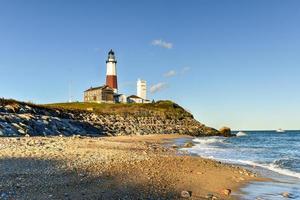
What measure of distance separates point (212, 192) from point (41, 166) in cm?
628

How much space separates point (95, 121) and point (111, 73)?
5559cm

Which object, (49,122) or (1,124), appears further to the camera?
(49,122)

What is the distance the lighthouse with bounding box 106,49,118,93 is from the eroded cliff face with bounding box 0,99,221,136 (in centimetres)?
1584

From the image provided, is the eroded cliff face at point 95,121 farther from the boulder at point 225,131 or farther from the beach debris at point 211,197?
the beach debris at point 211,197

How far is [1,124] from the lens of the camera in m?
32.8

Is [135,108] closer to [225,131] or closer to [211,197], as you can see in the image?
[225,131]

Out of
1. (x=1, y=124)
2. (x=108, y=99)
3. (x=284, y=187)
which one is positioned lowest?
(x=284, y=187)

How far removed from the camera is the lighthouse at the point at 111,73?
123000 millimetres

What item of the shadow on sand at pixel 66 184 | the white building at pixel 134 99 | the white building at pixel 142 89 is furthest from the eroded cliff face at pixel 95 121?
the shadow on sand at pixel 66 184

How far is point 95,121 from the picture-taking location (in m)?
68.8

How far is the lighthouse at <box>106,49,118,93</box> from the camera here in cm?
12300

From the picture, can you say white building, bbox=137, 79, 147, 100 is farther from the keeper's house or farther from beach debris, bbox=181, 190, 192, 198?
beach debris, bbox=181, 190, 192, 198

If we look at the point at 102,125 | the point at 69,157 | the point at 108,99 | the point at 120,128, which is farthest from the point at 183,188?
the point at 108,99

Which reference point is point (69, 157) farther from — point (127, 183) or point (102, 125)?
point (102, 125)
